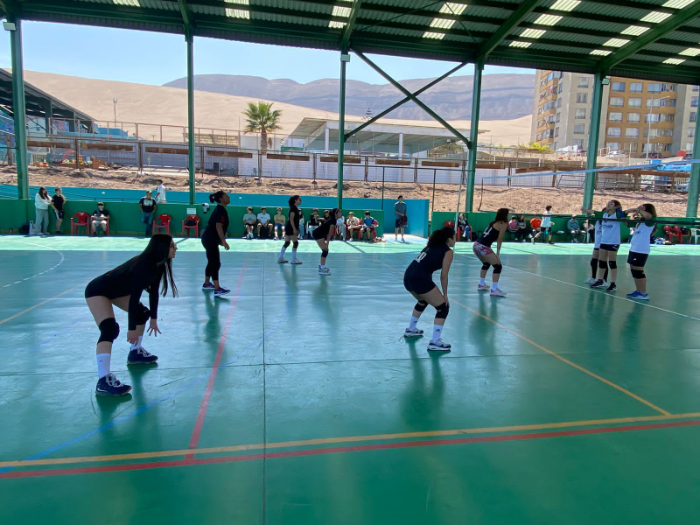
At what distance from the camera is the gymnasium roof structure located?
1714cm

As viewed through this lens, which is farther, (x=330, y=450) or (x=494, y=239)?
(x=494, y=239)

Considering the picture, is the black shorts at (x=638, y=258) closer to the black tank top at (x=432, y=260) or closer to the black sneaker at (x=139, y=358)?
the black tank top at (x=432, y=260)

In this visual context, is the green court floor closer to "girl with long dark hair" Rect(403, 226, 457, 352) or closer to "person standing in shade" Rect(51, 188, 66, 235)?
"girl with long dark hair" Rect(403, 226, 457, 352)

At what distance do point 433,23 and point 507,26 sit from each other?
9.51ft

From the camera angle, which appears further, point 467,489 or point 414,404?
point 414,404

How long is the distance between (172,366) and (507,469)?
11.1ft

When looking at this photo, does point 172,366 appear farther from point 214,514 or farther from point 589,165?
point 589,165

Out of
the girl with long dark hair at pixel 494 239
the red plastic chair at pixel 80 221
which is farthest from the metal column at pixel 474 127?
the red plastic chair at pixel 80 221

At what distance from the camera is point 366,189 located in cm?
3316

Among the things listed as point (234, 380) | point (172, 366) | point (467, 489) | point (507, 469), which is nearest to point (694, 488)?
point (507, 469)

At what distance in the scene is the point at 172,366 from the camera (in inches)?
188

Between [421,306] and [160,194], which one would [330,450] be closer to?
[421,306]

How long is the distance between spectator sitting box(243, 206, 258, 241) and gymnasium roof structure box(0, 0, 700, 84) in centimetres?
712

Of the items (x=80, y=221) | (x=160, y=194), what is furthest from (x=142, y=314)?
(x=160, y=194)
